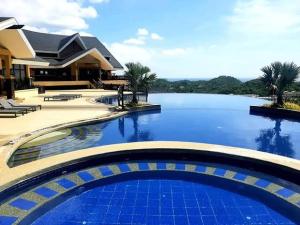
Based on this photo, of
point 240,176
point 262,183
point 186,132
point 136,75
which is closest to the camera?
point 262,183

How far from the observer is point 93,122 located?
16562 millimetres

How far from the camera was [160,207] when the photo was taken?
22.4 feet

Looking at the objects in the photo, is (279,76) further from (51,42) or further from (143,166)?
(51,42)

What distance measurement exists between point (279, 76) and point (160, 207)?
17542 mm

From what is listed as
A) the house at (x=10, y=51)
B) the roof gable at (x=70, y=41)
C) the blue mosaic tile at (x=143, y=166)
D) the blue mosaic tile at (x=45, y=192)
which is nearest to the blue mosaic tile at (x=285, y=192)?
the blue mosaic tile at (x=143, y=166)

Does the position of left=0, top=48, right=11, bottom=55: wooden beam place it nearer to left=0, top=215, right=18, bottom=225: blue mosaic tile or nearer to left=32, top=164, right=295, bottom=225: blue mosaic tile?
left=32, top=164, right=295, bottom=225: blue mosaic tile

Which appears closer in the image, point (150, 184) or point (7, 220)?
point (7, 220)

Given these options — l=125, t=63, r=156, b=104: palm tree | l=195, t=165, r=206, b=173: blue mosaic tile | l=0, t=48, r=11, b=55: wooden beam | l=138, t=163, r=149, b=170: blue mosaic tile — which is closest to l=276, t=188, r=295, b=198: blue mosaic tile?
l=195, t=165, r=206, b=173: blue mosaic tile

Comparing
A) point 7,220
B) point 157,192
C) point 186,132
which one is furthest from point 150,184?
point 186,132

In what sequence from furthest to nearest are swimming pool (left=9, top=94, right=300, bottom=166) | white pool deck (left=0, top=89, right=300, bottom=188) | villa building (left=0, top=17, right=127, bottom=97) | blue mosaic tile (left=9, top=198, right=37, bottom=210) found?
1. villa building (left=0, top=17, right=127, bottom=97)
2. swimming pool (left=9, top=94, right=300, bottom=166)
3. white pool deck (left=0, top=89, right=300, bottom=188)
4. blue mosaic tile (left=9, top=198, right=37, bottom=210)

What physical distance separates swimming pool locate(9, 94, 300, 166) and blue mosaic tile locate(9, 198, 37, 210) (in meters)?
2.71

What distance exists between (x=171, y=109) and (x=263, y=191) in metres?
16.3

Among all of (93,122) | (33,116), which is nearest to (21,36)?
(33,116)

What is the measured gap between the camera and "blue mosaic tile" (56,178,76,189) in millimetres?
7879
